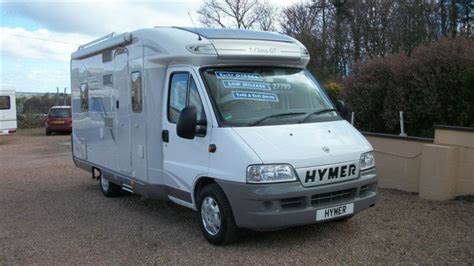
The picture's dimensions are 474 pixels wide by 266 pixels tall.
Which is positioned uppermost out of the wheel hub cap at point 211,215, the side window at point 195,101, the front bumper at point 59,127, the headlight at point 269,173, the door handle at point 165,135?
the side window at point 195,101

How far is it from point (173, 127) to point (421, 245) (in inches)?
122

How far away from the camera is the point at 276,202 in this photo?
4777 millimetres

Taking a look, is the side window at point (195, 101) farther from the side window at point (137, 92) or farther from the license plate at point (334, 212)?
the license plate at point (334, 212)

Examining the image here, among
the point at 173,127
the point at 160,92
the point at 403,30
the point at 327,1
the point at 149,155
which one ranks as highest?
the point at 327,1

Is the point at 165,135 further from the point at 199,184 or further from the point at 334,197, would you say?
the point at 334,197

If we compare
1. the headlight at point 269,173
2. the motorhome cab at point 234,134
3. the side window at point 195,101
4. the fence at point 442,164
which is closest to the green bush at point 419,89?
the fence at point 442,164

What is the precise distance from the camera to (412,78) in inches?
363

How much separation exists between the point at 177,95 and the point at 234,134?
1.26 m

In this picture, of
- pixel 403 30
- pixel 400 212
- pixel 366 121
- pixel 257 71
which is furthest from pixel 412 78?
pixel 403 30

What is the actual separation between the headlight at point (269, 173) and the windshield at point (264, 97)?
1.97 feet

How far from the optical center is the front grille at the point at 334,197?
4945mm

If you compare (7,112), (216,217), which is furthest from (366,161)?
(7,112)

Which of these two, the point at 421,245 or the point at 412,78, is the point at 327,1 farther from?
the point at 421,245

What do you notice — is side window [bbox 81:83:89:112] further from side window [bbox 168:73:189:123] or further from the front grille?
the front grille
